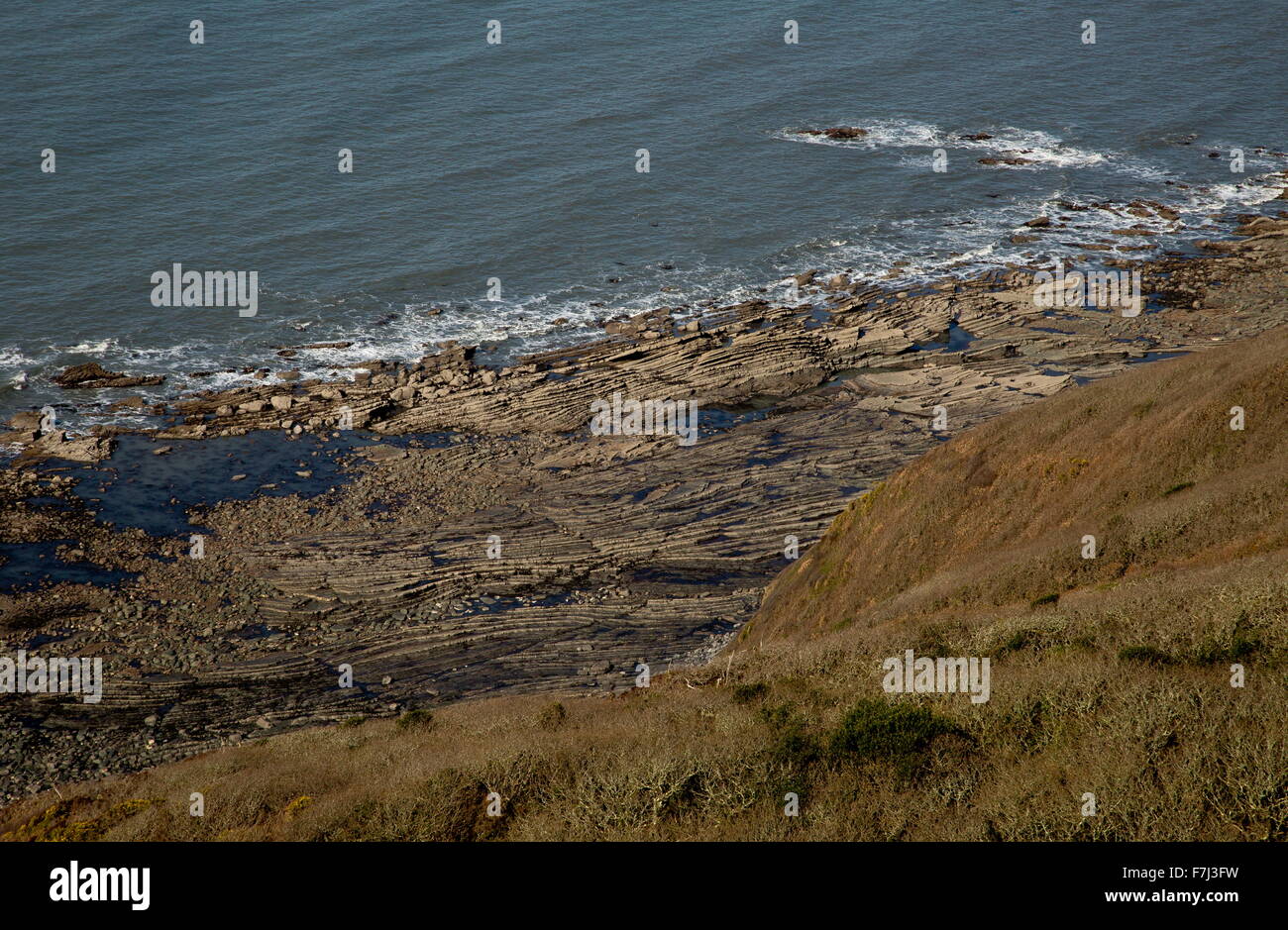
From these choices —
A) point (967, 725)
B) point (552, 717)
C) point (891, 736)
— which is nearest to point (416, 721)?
point (552, 717)

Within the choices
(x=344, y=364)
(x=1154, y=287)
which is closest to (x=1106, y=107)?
(x=1154, y=287)

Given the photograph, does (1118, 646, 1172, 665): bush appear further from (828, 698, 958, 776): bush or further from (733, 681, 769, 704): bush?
(733, 681, 769, 704): bush

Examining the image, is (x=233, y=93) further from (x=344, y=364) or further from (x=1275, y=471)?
(x=1275, y=471)

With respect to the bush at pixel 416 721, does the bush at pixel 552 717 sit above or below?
above

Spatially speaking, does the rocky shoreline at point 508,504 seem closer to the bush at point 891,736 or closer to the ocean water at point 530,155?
the ocean water at point 530,155

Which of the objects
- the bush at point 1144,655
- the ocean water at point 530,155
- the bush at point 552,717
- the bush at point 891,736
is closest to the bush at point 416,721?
the bush at point 552,717
